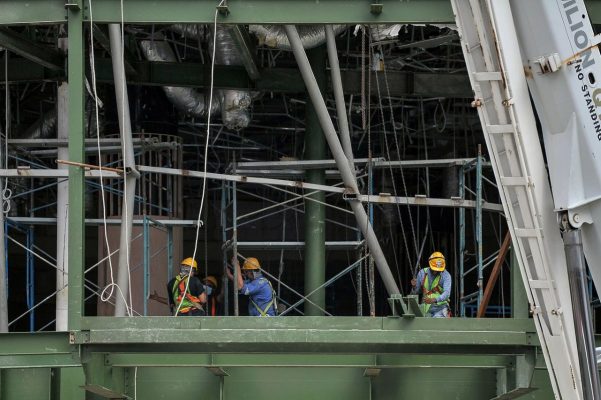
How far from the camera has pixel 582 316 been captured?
10250mm

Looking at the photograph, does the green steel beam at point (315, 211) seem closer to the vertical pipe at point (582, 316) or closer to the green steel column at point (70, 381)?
the green steel column at point (70, 381)

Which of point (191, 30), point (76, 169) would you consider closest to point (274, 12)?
point (76, 169)

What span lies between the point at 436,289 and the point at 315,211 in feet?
8.04

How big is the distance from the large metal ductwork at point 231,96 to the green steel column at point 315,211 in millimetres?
1228

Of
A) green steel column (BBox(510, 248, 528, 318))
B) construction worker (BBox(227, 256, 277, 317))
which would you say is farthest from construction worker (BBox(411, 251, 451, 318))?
green steel column (BBox(510, 248, 528, 318))

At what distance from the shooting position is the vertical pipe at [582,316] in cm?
998

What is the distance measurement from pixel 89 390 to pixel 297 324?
7.55ft

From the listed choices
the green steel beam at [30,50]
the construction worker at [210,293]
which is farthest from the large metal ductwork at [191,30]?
the construction worker at [210,293]

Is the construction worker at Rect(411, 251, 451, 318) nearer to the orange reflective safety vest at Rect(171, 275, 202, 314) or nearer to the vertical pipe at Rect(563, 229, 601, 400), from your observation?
the orange reflective safety vest at Rect(171, 275, 202, 314)

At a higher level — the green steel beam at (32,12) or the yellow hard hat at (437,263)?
the green steel beam at (32,12)

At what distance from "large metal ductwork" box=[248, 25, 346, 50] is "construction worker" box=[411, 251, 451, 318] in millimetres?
3615

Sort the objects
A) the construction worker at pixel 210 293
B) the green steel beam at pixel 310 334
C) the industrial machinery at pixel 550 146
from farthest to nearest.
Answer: the construction worker at pixel 210 293, the green steel beam at pixel 310 334, the industrial machinery at pixel 550 146

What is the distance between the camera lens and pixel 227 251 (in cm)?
2069

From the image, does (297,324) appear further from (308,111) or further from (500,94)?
(308,111)
